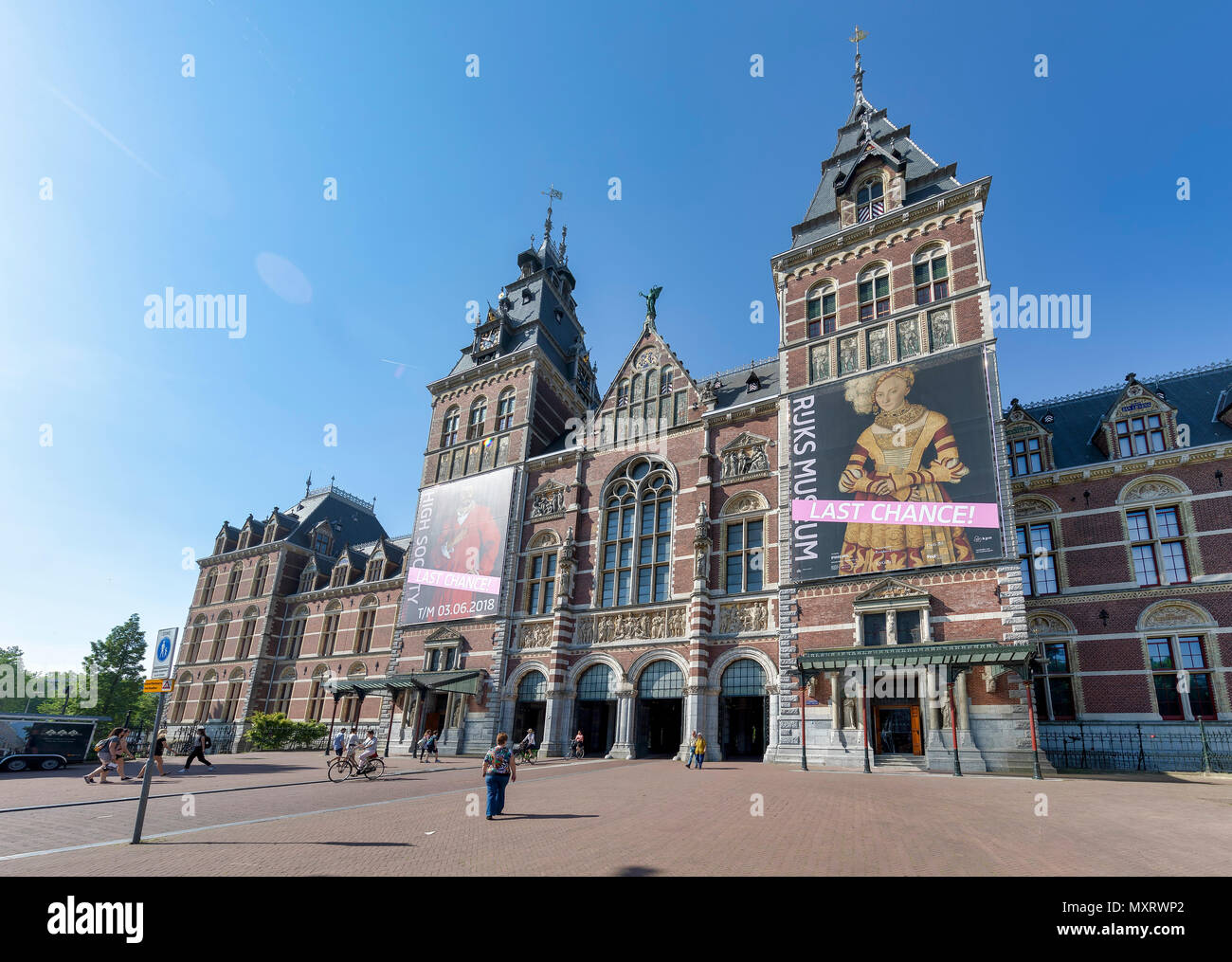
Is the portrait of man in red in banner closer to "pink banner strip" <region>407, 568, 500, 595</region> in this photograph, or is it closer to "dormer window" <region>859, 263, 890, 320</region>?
"pink banner strip" <region>407, 568, 500, 595</region>

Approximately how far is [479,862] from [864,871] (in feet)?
14.0

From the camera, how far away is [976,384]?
22.6 metres

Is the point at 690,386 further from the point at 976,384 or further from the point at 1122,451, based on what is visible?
the point at 1122,451

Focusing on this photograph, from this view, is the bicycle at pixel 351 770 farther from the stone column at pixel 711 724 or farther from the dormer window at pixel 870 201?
the dormer window at pixel 870 201

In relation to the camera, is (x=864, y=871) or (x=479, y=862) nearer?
(x=864, y=871)

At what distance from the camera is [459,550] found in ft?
115

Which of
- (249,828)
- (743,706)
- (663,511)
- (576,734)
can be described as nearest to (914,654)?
(743,706)

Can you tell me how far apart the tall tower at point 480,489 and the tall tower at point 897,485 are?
15049 mm

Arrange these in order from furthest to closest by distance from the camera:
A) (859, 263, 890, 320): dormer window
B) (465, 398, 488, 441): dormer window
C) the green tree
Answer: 1. the green tree
2. (465, 398, 488, 441): dormer window
3. (859, 263, 890, 320): dormer window

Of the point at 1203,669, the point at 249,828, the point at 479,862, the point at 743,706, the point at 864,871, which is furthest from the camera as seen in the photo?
the point at 743,706

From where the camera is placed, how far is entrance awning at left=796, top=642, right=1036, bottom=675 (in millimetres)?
18141

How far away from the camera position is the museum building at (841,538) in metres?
21.3

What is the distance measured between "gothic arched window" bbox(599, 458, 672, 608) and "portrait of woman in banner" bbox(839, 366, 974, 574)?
8.51 metres

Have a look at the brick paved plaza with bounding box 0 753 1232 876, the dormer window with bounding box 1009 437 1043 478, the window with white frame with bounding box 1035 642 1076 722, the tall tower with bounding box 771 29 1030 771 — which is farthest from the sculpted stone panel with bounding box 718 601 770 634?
the dormer window with bounding box 1009 437 1043 478
